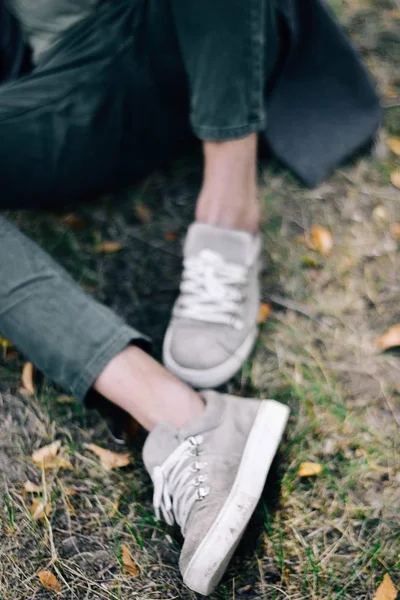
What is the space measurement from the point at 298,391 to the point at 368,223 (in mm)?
663

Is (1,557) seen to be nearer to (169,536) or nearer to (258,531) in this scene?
(169,536)

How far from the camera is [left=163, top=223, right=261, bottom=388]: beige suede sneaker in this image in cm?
169

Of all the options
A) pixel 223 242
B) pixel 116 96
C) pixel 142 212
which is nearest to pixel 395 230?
pixel 223 242

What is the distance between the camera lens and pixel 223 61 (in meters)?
1.58

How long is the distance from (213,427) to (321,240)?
32.5 inches

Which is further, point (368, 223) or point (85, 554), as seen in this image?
point (368, 223)

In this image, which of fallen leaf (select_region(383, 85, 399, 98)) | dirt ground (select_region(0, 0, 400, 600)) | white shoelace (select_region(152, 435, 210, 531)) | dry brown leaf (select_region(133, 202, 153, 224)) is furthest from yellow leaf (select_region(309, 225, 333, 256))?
white shoelace (select_region(152, 435, 210, 531))

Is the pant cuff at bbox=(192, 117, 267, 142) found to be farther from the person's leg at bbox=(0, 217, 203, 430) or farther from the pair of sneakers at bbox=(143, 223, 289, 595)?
the person's leg at bbox=(0, 217, 203, 430)

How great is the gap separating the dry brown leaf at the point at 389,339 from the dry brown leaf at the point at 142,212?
792mm

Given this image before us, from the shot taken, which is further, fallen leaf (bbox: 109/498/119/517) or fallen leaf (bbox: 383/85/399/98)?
fallen leaf (bbox: 383/85/399/98)

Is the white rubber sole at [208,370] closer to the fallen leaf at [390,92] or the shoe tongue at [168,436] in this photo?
the shoe tongue at [168,436]

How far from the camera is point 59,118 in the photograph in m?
1.71

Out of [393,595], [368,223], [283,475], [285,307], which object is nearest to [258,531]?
[283,475]

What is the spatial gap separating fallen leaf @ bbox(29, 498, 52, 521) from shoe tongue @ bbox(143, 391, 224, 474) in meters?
0.27
